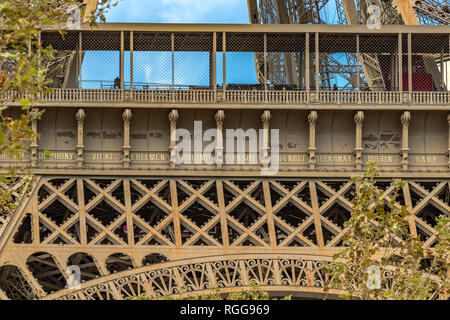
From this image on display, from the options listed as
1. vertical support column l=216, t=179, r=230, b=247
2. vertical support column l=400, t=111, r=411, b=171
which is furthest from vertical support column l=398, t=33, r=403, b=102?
vertical support column l=216, t=179, r=230, b=247

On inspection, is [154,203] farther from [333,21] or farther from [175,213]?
[333,21]

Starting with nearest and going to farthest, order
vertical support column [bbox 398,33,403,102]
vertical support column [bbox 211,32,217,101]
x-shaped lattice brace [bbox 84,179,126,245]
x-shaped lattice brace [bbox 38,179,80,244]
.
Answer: x-shaped lattice brace [bbox 38,179,80,244]
x-shaped lattice brace [bbox 84,179,126,245]
vertical support column [bbox 211,32,217,101]
vertical support column [bbox 398,33,403,102]

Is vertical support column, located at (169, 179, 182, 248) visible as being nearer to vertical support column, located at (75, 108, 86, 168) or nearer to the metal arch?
the metal arch

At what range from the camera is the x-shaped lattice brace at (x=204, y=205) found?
3212 centimetres

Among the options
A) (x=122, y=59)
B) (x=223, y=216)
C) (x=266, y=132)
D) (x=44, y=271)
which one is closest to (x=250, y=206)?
(x=223, y=216)

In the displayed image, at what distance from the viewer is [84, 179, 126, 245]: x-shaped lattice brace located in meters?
31.8

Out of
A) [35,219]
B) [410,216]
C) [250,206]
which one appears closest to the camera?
[35,219]

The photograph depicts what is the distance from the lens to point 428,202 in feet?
109

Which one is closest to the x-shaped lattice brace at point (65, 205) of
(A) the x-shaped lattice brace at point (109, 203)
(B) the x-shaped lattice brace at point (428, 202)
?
(A) the x-shaped lattice brace at point (109, 203)

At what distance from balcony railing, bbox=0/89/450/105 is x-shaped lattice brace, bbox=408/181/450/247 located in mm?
2724

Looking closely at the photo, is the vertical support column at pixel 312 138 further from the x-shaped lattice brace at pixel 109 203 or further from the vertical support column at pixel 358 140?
the x-shaped lattice brace at pixel 109 203

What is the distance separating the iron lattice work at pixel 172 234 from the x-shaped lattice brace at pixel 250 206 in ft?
0.10

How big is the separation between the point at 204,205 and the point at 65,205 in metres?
4.23
